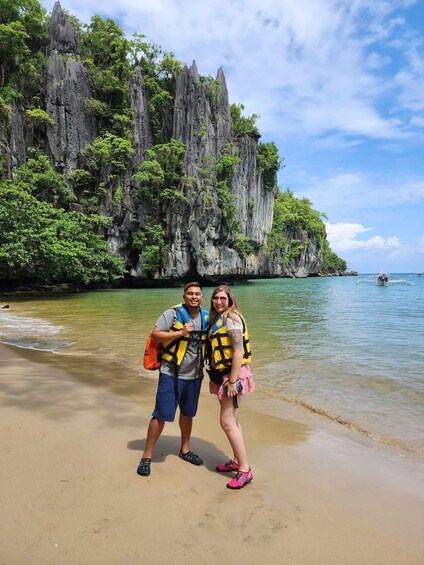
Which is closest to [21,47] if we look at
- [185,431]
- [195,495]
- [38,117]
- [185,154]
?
[38,117]

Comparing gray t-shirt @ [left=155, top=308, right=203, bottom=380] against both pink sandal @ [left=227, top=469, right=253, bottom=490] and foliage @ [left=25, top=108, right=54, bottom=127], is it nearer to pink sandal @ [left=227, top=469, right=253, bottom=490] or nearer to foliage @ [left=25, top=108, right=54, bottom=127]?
pink sandal @ [left=227, top=469, right=253, bottom=490]

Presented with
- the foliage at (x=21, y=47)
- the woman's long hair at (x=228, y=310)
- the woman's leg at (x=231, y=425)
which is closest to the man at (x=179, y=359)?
the woman's long hair at (x=228, y=310)

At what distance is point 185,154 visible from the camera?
34812 millimetres

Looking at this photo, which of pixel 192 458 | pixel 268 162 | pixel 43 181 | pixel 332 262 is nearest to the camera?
pixel 192 458

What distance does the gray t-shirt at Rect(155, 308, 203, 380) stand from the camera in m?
2.98

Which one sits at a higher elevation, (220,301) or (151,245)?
(151,245)

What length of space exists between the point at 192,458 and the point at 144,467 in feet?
1.54

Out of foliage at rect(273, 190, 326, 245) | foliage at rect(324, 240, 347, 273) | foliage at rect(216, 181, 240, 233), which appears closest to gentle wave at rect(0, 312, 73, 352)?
foliage at rect(216, 181, 240, 233)

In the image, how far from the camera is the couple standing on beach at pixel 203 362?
2.83 m

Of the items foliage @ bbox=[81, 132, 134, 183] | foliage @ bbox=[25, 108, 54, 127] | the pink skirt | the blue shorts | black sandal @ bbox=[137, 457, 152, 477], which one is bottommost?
black sandal @ bbox=[137, 457, 152, 477]

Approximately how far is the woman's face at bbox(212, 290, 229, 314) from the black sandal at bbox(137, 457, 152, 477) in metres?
1.36

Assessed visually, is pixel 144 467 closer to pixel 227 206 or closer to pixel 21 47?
pixel 227 206

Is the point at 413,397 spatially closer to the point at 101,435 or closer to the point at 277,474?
the point at 277,474

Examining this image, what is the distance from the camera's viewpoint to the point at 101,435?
11.5 ft
